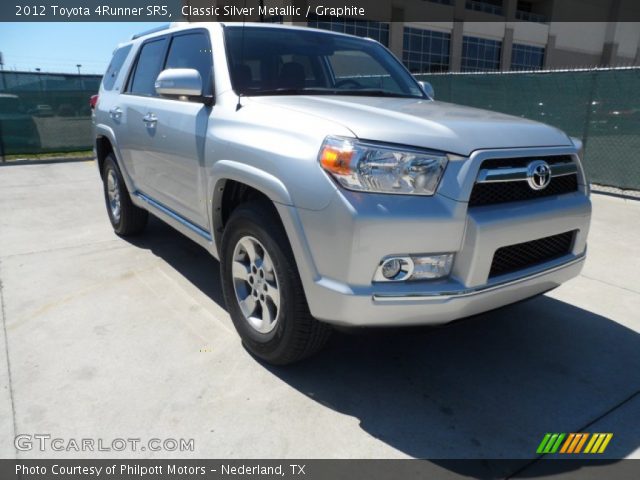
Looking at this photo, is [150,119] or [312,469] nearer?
[312,469]

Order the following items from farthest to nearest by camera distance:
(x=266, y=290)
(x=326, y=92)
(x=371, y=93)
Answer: (x=371, y=93)
(x=326, y=92)
(x=266, y=290)

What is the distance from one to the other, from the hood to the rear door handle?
2.25 metres

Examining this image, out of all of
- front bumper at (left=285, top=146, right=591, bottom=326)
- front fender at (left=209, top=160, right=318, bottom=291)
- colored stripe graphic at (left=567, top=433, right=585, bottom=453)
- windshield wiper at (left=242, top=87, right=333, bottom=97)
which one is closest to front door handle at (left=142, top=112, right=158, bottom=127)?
windshield wiper at (left=242, top=87, right=333, bottom=97)

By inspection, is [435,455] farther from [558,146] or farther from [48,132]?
[48,132]

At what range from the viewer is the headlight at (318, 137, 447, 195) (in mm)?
2098

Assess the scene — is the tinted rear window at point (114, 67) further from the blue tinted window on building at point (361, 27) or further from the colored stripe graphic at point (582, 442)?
the blue tinted window on building at point (361, 27)

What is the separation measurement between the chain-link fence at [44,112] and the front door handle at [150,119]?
9829 millimetres

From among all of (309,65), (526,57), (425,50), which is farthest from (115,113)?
(526,57)

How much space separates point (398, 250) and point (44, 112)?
1283 cm

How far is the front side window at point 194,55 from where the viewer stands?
3260mm

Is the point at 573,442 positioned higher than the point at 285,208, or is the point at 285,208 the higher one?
the point at 285,208

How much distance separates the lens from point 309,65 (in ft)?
11.4

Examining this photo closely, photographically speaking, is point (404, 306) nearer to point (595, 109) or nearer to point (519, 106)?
point (595, 109)

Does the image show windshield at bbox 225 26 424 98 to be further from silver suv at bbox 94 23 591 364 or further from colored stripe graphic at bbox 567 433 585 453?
colored stripe graphic at bbox 567 433 585 453
